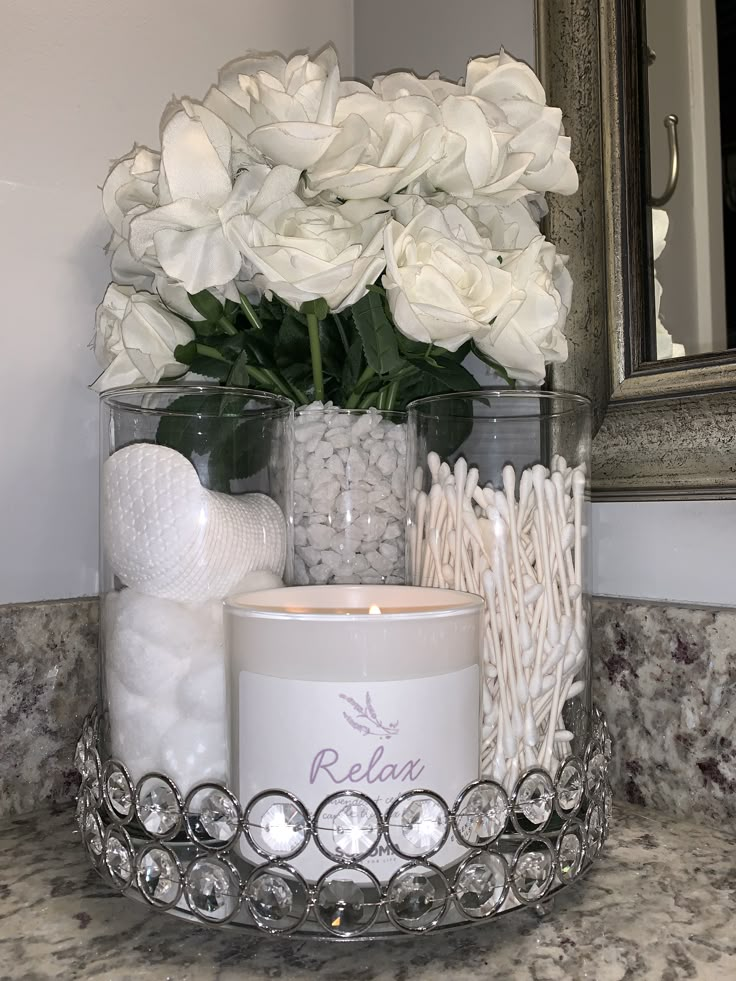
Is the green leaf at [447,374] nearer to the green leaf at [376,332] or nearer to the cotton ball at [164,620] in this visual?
the green leaf at [376,332]

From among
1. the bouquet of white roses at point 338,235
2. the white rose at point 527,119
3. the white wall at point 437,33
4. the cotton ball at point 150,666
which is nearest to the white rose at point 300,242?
the bouquet of white roses at point 338,235

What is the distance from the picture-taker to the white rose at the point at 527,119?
519 millimetres

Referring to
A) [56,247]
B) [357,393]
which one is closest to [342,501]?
[357,393]

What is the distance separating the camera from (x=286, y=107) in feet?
1.53

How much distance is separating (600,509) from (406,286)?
9.9 inches

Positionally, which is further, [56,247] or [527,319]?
[56,247]

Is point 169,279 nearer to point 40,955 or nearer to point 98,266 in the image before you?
point 98,266

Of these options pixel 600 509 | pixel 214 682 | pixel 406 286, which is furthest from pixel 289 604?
pixel 600 509

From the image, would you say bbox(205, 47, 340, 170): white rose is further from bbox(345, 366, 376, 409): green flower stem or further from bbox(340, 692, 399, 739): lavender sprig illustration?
bbox(340, 692, 399, 739): lavender sprig illustration

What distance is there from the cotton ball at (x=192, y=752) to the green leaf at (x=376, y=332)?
232 mm

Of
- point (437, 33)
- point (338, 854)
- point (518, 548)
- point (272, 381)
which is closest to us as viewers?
point (338, 854)

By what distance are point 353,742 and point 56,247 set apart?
0.44 m

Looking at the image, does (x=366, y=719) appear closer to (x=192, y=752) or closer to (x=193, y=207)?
(x=192, y=752)

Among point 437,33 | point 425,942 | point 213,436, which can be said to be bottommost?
point 425,942
